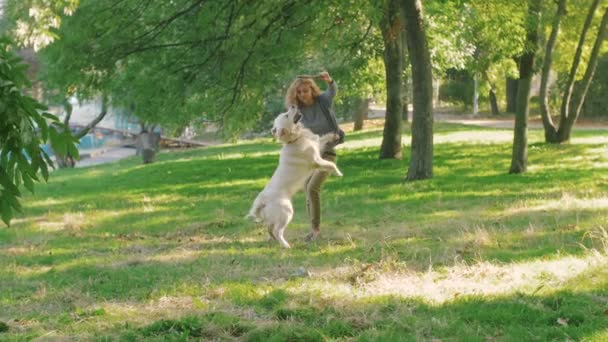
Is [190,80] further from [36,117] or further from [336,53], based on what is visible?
[36,117]

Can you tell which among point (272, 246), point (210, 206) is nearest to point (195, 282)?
point (272, 246)

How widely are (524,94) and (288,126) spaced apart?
8679 millimetres

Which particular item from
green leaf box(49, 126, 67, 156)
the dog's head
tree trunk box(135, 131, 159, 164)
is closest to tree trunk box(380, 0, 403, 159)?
the dog's head

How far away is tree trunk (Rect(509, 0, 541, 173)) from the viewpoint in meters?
15.8

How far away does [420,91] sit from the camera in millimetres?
15672

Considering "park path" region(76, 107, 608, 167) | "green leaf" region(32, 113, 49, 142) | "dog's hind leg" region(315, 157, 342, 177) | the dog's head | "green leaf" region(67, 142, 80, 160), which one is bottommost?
"park path" region(76, 107, 608, 167)

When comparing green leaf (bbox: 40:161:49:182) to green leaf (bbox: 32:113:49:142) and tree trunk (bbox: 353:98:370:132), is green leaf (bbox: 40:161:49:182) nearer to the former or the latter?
green leaf (bbox: 32:113:49:142)

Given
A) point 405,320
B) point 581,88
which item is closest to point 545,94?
point 581,88

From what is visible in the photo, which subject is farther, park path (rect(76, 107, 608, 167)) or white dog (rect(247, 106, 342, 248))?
park path (rect(76, 107, 608, 167))

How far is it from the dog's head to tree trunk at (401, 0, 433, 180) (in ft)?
24.1

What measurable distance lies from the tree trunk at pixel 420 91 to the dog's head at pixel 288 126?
735 centimetres

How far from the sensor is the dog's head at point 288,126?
336 inches

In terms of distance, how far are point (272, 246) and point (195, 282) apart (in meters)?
2.15

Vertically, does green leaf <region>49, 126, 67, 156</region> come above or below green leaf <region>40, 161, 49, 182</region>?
above
